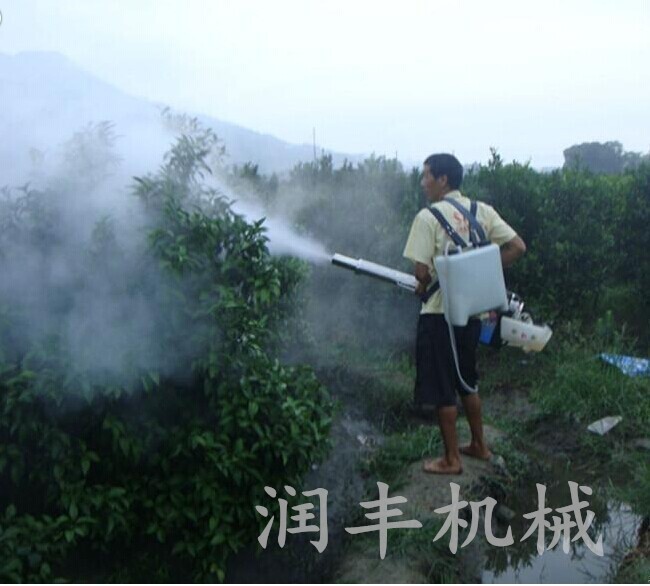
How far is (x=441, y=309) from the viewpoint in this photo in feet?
15.1

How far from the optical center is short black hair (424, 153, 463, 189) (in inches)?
183

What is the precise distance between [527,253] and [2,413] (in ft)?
15.6

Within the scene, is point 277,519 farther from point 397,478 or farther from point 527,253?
point 527,253

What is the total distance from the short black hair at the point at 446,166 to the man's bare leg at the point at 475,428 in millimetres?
1243

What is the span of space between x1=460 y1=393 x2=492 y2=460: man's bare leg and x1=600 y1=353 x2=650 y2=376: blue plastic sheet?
1681 mm

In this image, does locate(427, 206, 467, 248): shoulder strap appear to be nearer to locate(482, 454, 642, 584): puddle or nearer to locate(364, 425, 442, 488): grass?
locate(364, 425, 442, 488): grass

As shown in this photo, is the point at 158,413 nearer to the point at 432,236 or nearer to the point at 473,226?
the point at 432,236

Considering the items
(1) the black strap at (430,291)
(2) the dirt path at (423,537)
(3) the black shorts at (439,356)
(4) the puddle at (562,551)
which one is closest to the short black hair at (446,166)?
(1) the black strap at (430,291)

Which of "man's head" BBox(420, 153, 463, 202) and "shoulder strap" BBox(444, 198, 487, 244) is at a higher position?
"man's head" BBox(420, 153, 463, 202)

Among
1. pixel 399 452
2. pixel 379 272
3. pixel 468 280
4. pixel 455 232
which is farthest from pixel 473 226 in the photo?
pixel 399 452

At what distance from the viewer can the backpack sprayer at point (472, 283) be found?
4398 mm

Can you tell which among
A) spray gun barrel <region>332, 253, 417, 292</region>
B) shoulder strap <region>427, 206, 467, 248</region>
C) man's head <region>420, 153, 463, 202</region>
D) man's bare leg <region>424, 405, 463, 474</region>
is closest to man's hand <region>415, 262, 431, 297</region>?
spray gun barrel <region>332, 253, 417, 292</region>

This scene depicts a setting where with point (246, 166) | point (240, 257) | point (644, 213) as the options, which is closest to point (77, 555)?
point (240, 257)

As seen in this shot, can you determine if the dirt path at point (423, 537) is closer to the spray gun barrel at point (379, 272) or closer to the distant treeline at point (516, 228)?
the spray gun barrel at point (379, 272)
